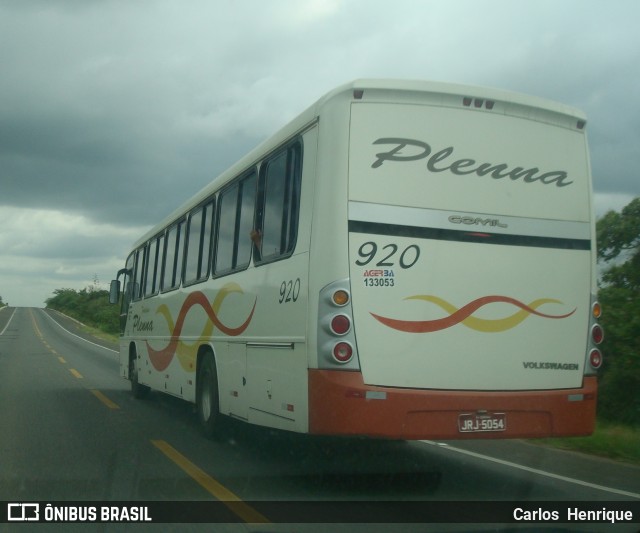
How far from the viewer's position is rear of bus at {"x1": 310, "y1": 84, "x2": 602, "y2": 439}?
271 inches

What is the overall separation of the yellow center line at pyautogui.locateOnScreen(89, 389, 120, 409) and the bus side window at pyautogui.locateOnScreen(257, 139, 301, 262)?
22.5 feet

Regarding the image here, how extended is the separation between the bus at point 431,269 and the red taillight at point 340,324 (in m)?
0.02

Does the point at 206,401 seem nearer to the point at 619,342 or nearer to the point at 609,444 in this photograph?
the point at 609,444

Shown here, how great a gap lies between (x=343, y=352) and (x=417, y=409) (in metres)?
0.79

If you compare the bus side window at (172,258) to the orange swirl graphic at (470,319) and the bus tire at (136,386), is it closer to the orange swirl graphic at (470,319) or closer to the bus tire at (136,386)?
the bus tire at (136,386)

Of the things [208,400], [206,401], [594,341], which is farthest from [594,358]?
[206,401]

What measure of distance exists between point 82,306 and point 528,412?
355 feet

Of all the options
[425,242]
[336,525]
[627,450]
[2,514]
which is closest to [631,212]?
[627,450]

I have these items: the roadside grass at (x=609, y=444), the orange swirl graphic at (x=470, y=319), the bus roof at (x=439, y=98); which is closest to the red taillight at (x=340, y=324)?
the orange swirl graphic at (x=470, y=319)

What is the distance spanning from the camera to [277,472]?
8.41 meters

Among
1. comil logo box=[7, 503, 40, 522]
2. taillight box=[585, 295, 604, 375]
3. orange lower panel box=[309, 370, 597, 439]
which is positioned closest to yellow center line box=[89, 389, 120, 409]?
comil logo box=[7, 503, 40, 522]

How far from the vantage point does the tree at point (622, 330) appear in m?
13.0

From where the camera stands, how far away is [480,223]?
7.30m

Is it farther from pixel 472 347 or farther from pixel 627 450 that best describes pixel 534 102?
pixel 627 450
